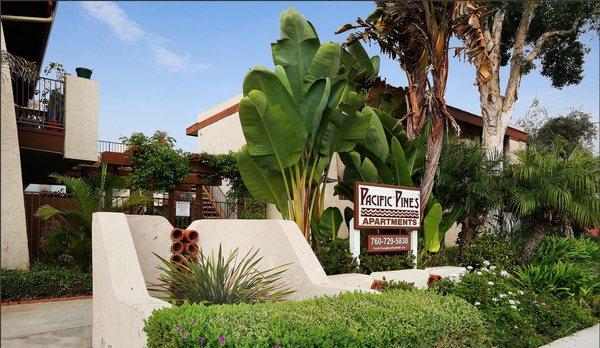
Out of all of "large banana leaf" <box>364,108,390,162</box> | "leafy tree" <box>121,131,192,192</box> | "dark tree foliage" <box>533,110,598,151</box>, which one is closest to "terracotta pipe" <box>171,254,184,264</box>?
"large banana leaf" <box>364,108,390,162</box>

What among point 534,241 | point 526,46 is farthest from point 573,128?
point 534,241

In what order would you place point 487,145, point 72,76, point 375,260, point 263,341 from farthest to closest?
point 487,145
point 72,76
point 375,260
point 263,341

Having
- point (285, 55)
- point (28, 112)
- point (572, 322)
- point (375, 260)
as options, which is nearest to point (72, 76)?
point (28, 112)

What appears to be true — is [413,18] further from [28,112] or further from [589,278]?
[28,112]

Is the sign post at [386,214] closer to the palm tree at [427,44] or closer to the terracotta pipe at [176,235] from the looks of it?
the palm tree at [427,44]

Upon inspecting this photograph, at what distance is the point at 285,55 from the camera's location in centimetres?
1080

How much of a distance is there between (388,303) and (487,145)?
11.5 meters

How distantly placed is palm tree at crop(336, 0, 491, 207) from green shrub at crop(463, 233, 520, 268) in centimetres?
159

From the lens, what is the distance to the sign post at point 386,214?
1004 cm

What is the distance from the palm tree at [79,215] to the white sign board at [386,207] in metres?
5.03

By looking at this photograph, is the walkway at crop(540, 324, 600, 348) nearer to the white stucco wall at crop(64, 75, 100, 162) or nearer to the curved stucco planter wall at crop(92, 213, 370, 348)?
the curved stucco planter wall at crop(92, 213, 370, 348)

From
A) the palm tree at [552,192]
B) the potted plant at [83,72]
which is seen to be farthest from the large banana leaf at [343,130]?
the potted plant at [83,72]

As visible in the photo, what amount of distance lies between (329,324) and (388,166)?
7.82 metres

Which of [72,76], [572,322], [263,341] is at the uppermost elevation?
Result: [72,76]
